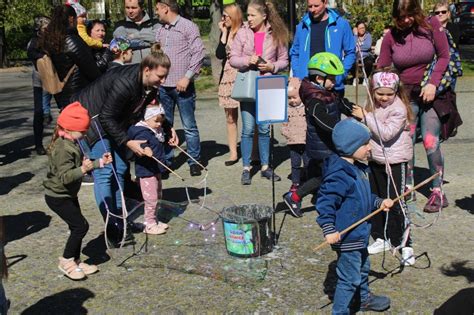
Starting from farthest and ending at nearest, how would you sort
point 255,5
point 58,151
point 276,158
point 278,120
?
point 276,158
point 255,5
point 278,120
point 58,151

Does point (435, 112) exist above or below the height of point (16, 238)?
above

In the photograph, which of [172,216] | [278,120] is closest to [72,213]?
[172,216]

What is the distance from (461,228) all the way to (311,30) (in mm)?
2274

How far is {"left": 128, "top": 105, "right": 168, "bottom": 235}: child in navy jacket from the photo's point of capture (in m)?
5.71

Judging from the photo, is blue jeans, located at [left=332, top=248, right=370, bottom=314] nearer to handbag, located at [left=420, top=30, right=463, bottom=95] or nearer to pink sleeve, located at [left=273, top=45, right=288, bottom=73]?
handbag, located at [left=420, top=30, right=463, bottom=95]

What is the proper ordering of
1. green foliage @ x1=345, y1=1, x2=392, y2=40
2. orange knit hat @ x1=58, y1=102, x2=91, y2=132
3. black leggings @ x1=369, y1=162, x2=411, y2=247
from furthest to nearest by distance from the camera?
green foliage @ x1=345, y1=1, x2=392, y2=40 < black leggings @ x1=369, y1=162, x2=411, y2=247 < orange knit hat @ x1=58, y1=102, x2=91, y2=132

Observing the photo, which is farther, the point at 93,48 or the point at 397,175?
the point at 93,48

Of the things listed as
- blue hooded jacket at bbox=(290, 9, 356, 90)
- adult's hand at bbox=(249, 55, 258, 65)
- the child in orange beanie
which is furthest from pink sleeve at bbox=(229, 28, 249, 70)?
the child in orange beanie

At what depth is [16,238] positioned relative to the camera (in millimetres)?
5859

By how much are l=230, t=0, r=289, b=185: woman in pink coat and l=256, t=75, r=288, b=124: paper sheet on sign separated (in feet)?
5.22

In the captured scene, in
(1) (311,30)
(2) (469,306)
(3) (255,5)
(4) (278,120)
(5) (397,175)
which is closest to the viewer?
(2) (469,306)

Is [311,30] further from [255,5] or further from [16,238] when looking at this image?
[16,238]

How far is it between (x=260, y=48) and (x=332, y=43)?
1.13 metres

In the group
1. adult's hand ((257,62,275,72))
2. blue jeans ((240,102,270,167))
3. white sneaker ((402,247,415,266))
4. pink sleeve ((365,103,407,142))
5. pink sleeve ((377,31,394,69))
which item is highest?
pink sleeve ((377,31,394,69))
